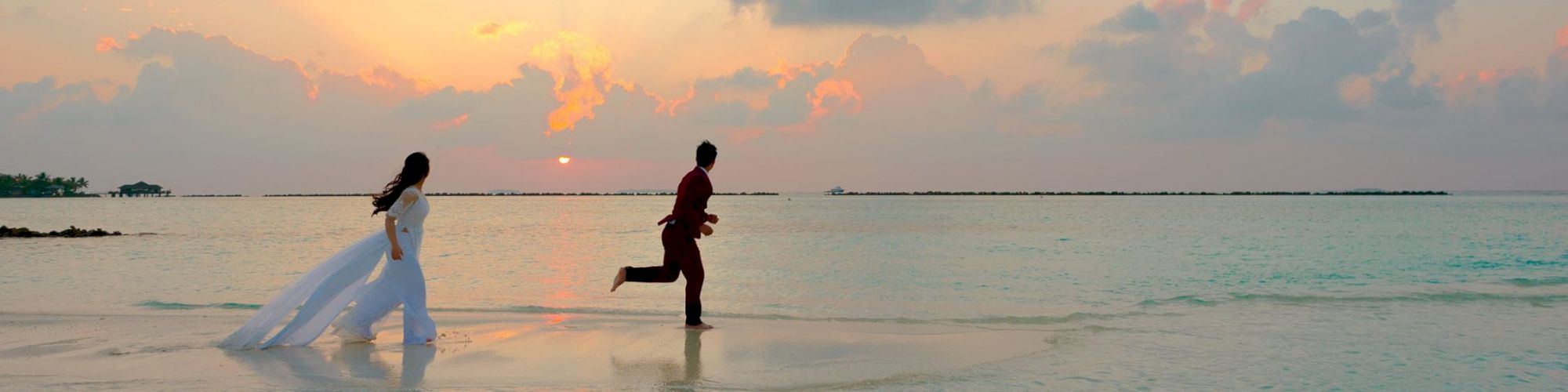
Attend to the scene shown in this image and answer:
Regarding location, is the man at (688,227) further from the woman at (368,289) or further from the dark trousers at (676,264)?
the woman at (368,289)

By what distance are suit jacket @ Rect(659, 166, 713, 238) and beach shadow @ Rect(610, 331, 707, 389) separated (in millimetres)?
1406

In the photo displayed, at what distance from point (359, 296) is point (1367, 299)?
14.5m

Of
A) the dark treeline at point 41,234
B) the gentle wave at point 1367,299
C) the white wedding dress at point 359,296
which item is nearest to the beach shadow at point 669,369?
the white wedding dress at point 359,296

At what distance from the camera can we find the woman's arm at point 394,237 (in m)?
8.55

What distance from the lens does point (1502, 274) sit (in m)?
22.5

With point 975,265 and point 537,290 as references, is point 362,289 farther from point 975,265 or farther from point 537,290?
point 975,265

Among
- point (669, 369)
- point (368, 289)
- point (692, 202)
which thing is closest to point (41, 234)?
point (368, 289)

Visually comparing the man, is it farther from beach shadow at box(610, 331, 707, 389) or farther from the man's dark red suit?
beach shadow at box(610, 331, 707, 389)

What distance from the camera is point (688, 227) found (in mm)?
9719

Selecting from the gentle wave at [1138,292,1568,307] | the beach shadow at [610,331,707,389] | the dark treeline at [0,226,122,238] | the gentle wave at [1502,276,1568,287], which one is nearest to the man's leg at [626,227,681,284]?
the beach shadow at [610,331,707,389]

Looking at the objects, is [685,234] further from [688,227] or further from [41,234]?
[41,234]

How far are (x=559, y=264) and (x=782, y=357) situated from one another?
17585mm

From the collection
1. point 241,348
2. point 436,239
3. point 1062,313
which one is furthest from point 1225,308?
point 436,239

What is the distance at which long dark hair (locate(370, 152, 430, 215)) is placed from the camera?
868cm
